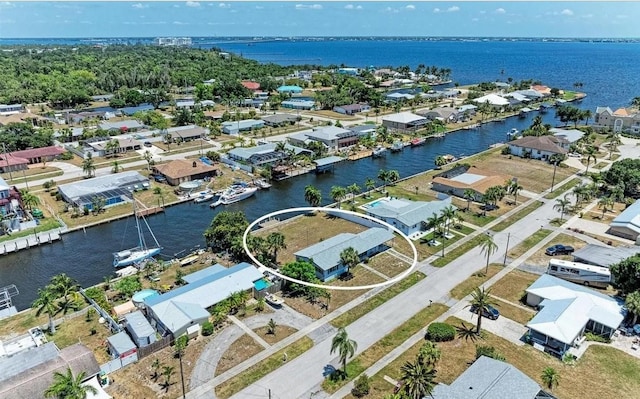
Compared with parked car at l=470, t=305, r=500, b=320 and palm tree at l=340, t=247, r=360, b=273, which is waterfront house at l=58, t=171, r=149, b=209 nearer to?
palm tree at l=340, t=247, r=360, b=273

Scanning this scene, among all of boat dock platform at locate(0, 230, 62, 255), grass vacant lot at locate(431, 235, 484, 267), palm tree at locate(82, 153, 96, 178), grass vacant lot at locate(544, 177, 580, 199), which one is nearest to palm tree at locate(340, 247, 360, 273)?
grass vacant lot at locate(431, 235, 484, 267)

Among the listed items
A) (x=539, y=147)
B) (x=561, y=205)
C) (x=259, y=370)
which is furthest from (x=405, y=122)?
(x=259, y=370)

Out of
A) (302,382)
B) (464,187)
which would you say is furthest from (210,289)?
(464,187)

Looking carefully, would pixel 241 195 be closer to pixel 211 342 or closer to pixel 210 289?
pixel 210 289

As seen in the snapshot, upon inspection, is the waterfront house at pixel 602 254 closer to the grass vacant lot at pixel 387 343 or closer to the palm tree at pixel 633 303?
the palm tree at pixel 633 303

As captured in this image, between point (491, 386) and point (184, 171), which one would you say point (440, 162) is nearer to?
point (184, 171)

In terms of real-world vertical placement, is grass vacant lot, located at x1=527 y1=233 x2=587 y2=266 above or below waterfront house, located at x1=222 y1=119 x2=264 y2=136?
below

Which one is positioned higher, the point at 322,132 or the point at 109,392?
the point at 322,132
